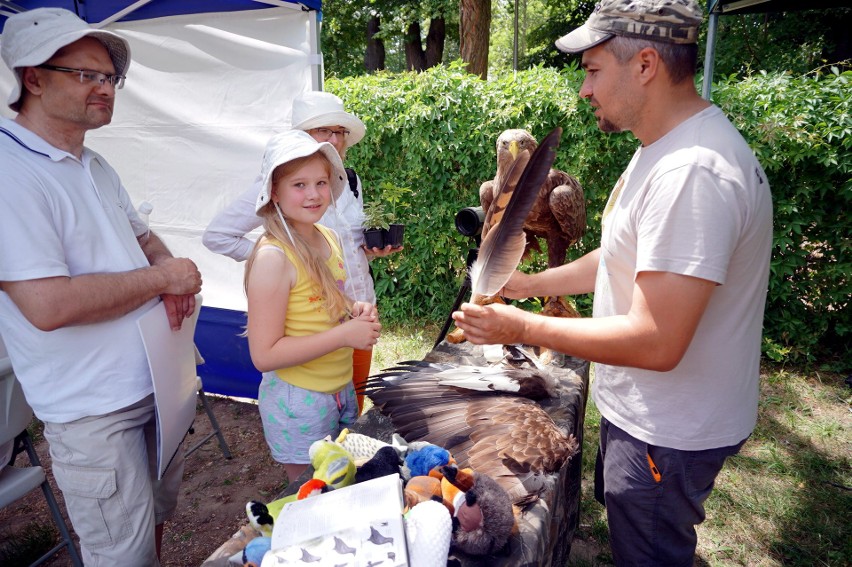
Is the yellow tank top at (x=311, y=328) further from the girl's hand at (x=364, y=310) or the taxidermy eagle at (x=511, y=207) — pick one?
the taxidermy eagle at (x=511, y=207)

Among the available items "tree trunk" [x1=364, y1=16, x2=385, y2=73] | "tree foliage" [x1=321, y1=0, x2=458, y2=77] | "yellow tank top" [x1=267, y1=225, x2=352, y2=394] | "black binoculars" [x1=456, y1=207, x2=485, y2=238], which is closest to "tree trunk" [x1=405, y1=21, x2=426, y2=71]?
"tree foliage" [x1=321, y1=0, x2=458, y2=77]

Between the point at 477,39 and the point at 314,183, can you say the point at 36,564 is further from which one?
the point at 477,39

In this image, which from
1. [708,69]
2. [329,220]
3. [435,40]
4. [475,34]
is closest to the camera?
[329,220]

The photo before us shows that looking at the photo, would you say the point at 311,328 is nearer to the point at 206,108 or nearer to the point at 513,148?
the point at 513,148

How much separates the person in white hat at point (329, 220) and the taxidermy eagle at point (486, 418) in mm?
665

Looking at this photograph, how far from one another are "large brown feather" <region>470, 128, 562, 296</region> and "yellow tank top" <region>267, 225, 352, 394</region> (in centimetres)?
65

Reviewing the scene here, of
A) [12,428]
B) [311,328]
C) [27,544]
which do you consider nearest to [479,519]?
[311,328]

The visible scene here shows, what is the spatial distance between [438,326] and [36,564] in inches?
165

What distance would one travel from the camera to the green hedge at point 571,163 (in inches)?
172

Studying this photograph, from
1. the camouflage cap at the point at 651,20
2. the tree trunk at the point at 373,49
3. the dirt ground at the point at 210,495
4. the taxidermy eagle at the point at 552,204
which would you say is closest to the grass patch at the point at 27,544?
the dirt ground at the point at 210,495

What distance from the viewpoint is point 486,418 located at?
A: 194cm

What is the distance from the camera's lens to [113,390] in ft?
6.35

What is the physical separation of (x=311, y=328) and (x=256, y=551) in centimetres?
99

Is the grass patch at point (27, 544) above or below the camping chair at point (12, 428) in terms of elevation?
below
